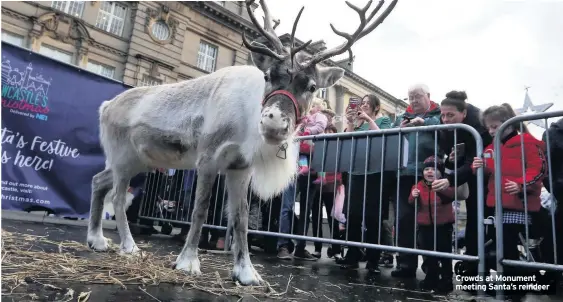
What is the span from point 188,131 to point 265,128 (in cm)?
134

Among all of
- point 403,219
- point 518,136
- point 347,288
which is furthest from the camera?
point 403,219

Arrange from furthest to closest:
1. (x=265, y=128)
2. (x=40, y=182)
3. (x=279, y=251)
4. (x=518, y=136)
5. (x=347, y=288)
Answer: (x=40, y=182) < (x=279, y=251) < (x=518, y=136) < (x=347, y=288) < (x=265, y=128)

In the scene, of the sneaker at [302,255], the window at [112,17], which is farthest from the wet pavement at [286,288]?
the window at [112,17]

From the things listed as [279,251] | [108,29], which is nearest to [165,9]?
[108,29]

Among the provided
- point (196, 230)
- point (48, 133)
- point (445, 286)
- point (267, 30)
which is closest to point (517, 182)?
point (445, 286)

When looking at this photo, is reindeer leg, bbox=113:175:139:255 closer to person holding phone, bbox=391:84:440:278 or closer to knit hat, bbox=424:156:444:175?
person holding phone, bbox=391:84:440:278

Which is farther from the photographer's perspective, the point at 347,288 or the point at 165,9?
the point at 165,9

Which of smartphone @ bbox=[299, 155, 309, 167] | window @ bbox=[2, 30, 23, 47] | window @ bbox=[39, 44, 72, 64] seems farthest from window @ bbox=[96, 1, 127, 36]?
smartphone @ bbox=[299, 155, 309, 167]

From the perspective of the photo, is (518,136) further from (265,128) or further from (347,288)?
(265,128)

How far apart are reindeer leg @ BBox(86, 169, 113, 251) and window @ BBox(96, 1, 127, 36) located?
22538 millimetres

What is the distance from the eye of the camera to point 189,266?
3209 mm

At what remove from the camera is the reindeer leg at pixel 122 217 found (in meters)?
4.18

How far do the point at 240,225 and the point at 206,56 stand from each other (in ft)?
87.8

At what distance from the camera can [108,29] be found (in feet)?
79.3
